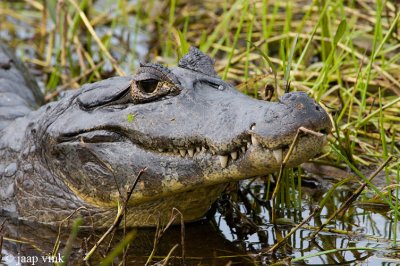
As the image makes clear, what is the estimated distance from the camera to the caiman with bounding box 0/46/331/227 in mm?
3770

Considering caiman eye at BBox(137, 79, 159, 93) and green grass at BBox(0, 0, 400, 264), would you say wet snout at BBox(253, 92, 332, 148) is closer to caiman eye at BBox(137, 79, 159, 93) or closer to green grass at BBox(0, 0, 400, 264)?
green grass at BBox(0, 0, 400, 264)

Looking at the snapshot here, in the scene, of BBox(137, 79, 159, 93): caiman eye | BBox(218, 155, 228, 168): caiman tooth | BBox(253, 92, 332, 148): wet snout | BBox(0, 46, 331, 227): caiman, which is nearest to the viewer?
BBox(253, 92, 332, 148): wet snout

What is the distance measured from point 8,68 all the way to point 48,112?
6.19ft

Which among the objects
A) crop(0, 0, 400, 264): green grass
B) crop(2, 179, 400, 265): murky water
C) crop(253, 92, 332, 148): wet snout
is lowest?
crop(2, 179, 400, 265): murky water

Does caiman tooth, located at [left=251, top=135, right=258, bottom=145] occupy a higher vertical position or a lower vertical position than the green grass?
higher

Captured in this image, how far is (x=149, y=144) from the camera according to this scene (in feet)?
13.8

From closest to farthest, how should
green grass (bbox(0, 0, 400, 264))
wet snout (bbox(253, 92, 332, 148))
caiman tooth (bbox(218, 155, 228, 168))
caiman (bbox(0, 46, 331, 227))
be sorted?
wet snout (bbox(253, 92, 332, 148)) → caiman (bbox(0, 46, 331, 227)) → caiman tooth (bbox(218, 155, 228, 168)) → green grass (bbox(0, 0, 400, 264))

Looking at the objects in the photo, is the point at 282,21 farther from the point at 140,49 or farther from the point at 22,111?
the point at 22,111

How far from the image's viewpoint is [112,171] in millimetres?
4270

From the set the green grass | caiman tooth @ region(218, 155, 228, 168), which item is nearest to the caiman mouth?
Result: caiman tooth @ region(218, 155, 228, 168)

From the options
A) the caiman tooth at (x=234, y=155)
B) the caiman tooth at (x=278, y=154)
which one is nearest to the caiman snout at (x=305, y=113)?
the caiman tooth at (x=278, y=154)

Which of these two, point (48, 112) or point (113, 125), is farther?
point (48, 112)

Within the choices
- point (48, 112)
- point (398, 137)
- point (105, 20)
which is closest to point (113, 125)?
point (48, 112)

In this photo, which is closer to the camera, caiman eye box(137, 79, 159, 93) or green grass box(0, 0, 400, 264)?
caiman eye box(137, 79, 159, 93)
